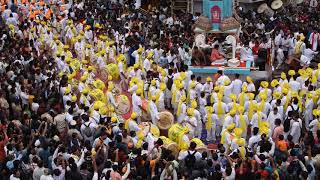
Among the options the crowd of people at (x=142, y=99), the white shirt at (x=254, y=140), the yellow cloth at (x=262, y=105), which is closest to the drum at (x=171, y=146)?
the crowd of people at (x=142, y=99)

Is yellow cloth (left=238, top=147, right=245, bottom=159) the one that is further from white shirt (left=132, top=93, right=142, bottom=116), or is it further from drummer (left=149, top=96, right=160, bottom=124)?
white shirt (left=132, top=93, right=142, bottom=116)

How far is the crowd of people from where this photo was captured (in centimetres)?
1054

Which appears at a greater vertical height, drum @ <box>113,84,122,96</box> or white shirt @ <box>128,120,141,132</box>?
drum @ <box>113,84,122,96</box>

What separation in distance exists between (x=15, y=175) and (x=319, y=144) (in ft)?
18.6

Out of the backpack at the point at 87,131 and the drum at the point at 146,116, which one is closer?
the backpack at the point at 87,131

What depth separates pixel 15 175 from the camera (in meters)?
10.1

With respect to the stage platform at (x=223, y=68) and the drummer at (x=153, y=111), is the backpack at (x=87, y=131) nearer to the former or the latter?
the drummer at (x=153, y=111)

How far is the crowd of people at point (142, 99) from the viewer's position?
10.5 meters

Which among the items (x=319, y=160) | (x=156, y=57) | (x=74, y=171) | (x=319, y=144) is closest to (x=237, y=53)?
(x=156, y=57)

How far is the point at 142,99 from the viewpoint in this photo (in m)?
13.9

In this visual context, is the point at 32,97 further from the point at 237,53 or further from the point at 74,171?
the point at 237,53

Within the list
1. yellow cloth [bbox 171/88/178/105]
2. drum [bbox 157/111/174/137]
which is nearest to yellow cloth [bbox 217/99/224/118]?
drum [bbox 157/111/174/137]

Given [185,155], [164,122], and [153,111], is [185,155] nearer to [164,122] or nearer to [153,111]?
[164,122]

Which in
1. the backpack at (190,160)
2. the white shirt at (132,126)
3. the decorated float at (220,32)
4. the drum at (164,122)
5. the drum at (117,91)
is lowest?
the backpack at (190,160)
